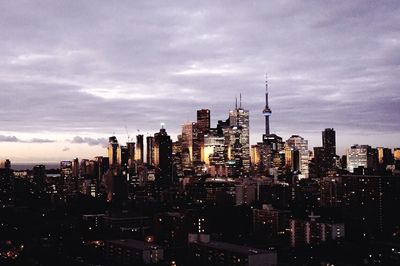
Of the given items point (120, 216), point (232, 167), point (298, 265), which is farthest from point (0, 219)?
point (232, 167)

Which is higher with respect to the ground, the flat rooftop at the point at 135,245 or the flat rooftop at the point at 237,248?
the flat rooftop at the point at 237,248

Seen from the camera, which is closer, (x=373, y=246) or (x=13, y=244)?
(x=373, y=246)

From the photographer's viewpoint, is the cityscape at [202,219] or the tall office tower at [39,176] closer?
the cityscape at [202,219]

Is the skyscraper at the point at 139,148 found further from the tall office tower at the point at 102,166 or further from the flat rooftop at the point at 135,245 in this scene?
the flat rooftop at the point at 135,245

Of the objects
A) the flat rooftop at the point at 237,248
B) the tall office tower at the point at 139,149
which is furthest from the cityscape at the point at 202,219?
the tall office tower at the point at 139,149

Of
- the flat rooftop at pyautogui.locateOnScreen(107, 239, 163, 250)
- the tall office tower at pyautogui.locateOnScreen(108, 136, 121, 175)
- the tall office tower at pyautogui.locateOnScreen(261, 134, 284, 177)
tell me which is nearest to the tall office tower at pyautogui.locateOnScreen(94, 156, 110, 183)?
the tall office tower at pyautogui.locateOnScreen(108, 136, 121, 175)

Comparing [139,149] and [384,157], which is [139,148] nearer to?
[139,149]

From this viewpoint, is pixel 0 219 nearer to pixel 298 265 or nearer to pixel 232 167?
pixel 298 265

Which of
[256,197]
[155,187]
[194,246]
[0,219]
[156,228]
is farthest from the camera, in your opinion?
[155,187]
